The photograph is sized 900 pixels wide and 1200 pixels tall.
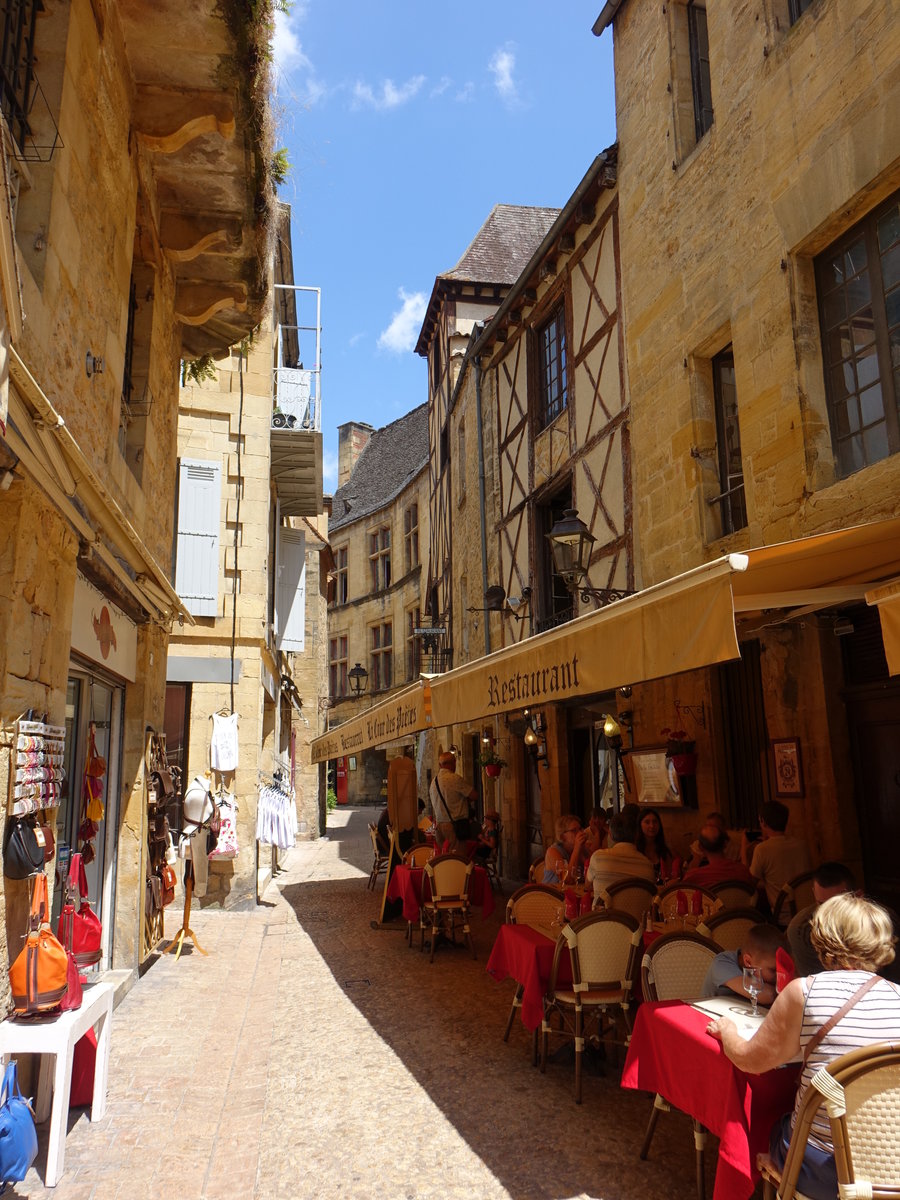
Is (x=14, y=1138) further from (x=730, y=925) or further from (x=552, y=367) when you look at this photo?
(x=552, y=367)

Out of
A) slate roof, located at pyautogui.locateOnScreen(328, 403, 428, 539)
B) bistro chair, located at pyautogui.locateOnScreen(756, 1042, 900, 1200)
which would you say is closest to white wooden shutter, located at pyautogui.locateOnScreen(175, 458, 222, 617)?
bistro chair, located at pyautogui.locateOnScreen(756, 1042, 900, 1200)

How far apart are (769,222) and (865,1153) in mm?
5630

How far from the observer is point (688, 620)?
10.0 ft

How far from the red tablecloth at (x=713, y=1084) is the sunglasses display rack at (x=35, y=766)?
2.51 meters

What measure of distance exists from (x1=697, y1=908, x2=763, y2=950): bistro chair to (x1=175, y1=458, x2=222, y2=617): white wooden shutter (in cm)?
743

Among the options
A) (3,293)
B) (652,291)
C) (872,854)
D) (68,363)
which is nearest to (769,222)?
(652,291)

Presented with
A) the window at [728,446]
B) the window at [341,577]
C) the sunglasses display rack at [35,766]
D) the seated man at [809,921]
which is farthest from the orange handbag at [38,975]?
the window at [341,577]

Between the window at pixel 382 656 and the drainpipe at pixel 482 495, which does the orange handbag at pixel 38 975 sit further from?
the window at pixel 382 656

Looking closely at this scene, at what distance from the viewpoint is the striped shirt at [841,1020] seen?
2.12 meters

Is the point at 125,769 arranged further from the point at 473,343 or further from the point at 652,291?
the point at 473,343

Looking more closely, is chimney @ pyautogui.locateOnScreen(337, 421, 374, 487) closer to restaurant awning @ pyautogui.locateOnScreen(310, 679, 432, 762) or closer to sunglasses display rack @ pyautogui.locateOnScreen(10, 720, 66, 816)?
restaurant awning @ pyautogui.locateOnScreen(310, 679, 432, 762)

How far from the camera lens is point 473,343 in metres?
13.0

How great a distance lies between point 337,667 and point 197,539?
22925 millimetres

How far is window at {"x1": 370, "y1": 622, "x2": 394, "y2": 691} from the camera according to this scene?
29125 millimetres
